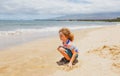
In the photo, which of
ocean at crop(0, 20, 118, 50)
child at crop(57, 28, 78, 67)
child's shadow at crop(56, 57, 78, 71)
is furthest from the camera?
ocean at crop(0, 20, 118, 50)

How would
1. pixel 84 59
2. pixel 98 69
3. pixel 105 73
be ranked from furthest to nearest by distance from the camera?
1. pixel 84 59
2. pixel 98 69
3. pixel 105 73

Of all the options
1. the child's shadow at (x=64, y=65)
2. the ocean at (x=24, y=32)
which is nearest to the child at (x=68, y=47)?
the child's shadow at (x=64, y=65)

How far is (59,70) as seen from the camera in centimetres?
596

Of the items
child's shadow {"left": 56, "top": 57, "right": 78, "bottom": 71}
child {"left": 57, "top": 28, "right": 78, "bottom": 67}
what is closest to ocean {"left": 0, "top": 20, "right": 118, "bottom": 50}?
child's shadow {"left": 56, "top": 57, "right": 78, "bottom": 71}

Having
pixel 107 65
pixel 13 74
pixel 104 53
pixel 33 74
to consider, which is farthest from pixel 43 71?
pixel 104 53

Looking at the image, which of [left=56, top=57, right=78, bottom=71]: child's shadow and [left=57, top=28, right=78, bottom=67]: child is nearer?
[left=56, top=57, right=78, bottom=71]: child's shadow

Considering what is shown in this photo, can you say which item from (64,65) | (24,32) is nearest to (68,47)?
(64,65)

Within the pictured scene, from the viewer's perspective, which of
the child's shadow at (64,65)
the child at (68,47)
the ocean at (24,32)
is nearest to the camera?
the child's shadow at (64,65)

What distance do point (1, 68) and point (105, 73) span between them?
2720mm

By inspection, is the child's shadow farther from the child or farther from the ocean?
the ocean

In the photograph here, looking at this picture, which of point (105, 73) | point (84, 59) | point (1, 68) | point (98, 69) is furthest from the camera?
point (84, 59)

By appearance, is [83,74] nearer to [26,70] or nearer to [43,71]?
[43,71]

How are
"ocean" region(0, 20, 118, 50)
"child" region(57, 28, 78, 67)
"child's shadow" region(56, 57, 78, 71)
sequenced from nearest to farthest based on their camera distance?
"child's shadow" region(56, 57, 78, 71) → "child" region(57, 28, 78, 67) → "ocean" region(0, 20, 118, 50)

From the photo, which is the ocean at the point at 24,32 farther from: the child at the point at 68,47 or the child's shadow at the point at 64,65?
the child at the point at 68,47
